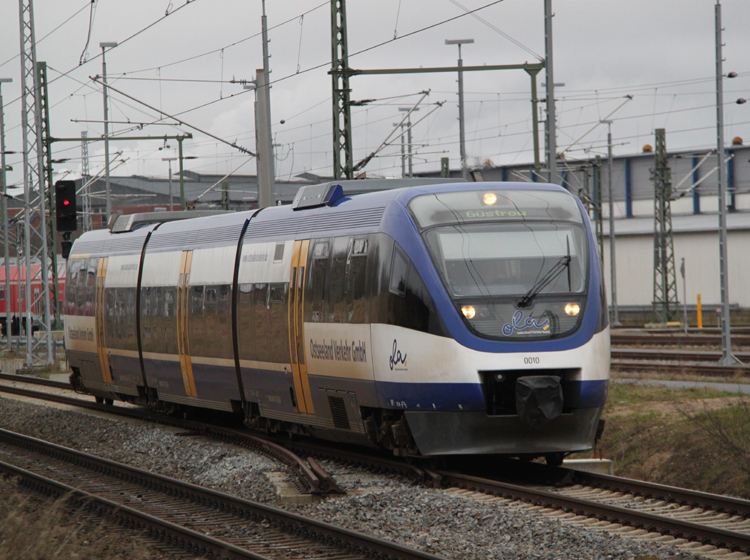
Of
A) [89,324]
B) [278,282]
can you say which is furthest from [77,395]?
[278,282]

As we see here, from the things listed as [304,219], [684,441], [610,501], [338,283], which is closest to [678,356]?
[684,441]

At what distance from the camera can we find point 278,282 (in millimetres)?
13922

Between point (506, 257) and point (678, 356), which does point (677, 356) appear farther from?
point (506, 257)

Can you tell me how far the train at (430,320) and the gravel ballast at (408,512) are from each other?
0.76m

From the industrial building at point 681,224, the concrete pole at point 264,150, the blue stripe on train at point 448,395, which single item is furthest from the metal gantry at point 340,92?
the industrial building at point 681,224

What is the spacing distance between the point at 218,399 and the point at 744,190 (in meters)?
49.7

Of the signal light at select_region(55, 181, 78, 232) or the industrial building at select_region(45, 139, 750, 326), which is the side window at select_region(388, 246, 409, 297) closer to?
the signal light at select_region(55, 181, 78, 232)

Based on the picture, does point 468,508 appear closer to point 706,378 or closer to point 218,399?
point 218,399

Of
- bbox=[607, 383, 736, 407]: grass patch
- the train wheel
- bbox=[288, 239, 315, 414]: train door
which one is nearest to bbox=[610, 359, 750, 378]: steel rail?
bbox=[607, 383, 736, 407]: grass patch

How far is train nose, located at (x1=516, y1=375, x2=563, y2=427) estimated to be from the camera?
10641mm

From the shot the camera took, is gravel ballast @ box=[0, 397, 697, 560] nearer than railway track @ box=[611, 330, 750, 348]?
Yes

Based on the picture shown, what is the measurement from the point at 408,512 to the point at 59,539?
3.08 meters

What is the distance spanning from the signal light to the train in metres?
11.0

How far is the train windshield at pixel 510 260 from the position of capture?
10.9 m
